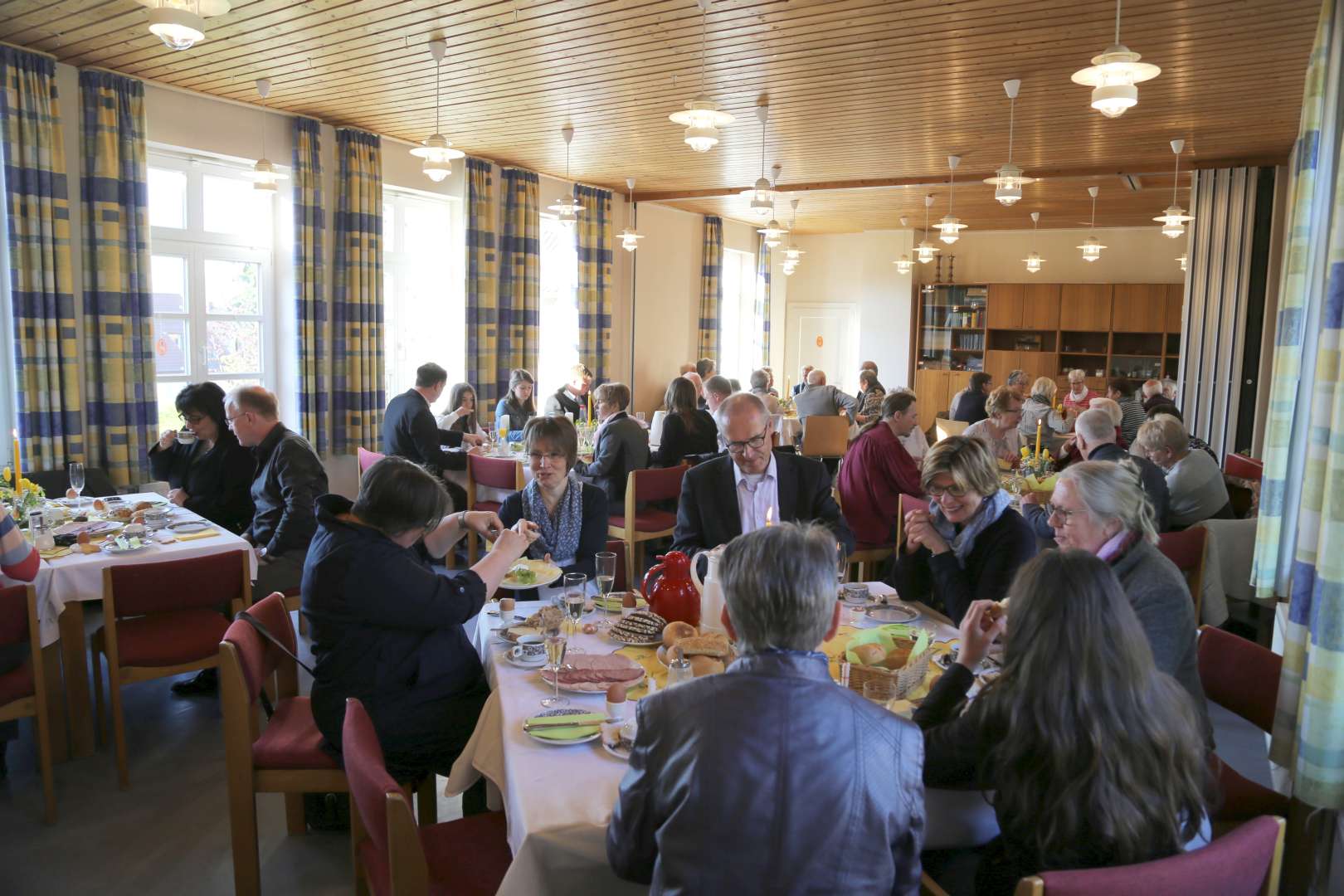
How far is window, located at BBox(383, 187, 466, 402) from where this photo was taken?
852 cm

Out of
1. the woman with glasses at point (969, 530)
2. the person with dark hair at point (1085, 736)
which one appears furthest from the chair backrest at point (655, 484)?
the person with dark hair at point (1085, 736)

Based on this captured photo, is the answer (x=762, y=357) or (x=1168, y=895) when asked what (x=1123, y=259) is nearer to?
(x=762, y=357)

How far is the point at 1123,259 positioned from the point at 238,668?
14.0 m

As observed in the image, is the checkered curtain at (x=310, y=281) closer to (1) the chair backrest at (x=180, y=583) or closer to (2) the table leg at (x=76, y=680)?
(2) the table leg at (x=76, y=680)

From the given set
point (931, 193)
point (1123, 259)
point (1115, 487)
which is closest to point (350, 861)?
point (1115, 487)

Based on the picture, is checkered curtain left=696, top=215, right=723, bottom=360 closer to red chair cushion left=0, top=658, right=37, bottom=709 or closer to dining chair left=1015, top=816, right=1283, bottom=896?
red chair cushion left=0, top=658, right=37, bottom=709

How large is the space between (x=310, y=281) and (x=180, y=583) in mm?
4378

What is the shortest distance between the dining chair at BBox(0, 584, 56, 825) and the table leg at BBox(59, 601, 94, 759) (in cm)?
41

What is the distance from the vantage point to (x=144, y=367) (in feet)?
20.2

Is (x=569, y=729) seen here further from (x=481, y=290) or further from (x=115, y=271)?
(x=481, y=290)

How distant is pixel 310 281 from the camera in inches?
283

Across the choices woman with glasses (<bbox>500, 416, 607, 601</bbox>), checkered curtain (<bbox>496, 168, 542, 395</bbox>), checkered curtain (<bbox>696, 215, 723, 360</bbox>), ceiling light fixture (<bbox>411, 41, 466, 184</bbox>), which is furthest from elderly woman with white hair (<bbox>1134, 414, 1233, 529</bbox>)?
checkered curtain (<bbox>696, 215, 723, 360</bbox>)

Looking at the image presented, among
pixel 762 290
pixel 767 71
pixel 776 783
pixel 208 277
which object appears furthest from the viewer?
pixel 762 290

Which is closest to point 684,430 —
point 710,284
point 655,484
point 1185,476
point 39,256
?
point 655,484
